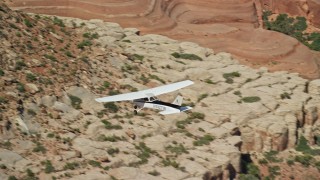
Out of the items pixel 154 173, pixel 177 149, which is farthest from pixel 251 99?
pixel 154 173

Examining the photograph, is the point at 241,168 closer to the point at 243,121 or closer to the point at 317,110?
the point at 243,121

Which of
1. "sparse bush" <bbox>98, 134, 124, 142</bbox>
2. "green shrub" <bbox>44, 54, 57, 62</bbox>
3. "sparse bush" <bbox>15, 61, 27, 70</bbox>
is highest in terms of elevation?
"sparse bush" <bbox>15, 61, 27, 70</bbox>

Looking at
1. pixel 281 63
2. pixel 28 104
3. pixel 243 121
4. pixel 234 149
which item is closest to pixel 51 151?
pixel 28 104

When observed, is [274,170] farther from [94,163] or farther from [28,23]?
[28,23]

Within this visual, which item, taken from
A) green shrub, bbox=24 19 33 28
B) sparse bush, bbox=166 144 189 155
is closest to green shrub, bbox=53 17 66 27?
green shrub, bbox=24 19 33 28

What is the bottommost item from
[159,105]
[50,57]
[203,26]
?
[203,26]

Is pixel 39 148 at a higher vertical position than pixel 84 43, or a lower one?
lower

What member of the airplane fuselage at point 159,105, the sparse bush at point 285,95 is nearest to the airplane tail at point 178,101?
the airplane fuselage at point 159,105

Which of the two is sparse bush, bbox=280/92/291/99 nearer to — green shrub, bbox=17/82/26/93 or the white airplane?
the white airplane
